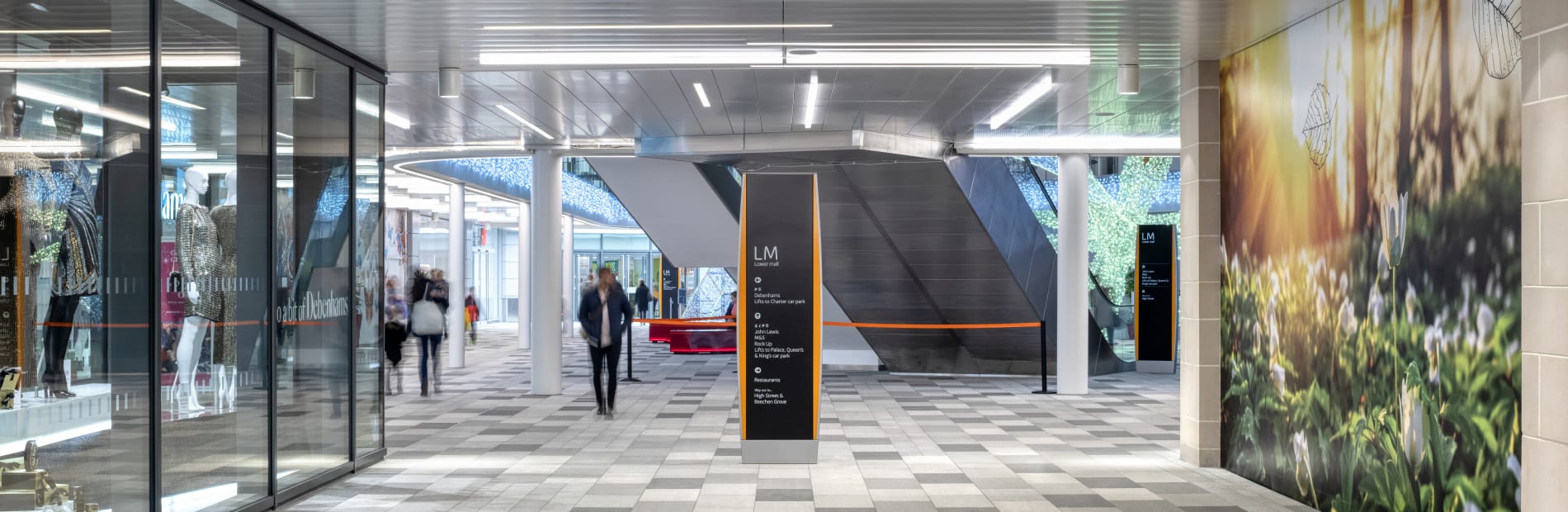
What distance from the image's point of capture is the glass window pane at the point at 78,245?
512cm

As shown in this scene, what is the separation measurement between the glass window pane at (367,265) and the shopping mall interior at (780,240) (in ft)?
0.11

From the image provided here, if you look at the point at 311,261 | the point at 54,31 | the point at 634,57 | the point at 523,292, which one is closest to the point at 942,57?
the point at 634,57

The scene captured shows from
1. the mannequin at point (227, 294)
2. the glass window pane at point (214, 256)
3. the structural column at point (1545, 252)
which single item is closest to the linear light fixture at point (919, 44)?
the glass window pane at point (214, 256)

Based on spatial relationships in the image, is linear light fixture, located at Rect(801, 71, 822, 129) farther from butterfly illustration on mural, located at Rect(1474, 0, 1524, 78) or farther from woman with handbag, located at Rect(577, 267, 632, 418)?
butterfly illustration on mural, located at Rect(1474, 0, 1524, 78)

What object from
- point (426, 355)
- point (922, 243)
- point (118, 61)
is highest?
point (118, 61)

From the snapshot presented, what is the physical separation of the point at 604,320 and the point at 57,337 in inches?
274

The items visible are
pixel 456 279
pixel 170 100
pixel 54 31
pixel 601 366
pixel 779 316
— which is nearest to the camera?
pixel 54 31

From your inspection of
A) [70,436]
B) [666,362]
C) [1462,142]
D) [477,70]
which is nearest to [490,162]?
[666,362]

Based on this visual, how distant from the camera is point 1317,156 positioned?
728 centimetres

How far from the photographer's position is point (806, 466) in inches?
355

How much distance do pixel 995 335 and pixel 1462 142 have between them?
39.4 feet

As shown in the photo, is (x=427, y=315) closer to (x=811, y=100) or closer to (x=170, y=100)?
(x=811, y=100)

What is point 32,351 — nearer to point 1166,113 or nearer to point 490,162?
point 1166,113

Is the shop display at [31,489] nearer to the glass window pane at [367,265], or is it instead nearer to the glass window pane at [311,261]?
the glass window pane at [311,261]
